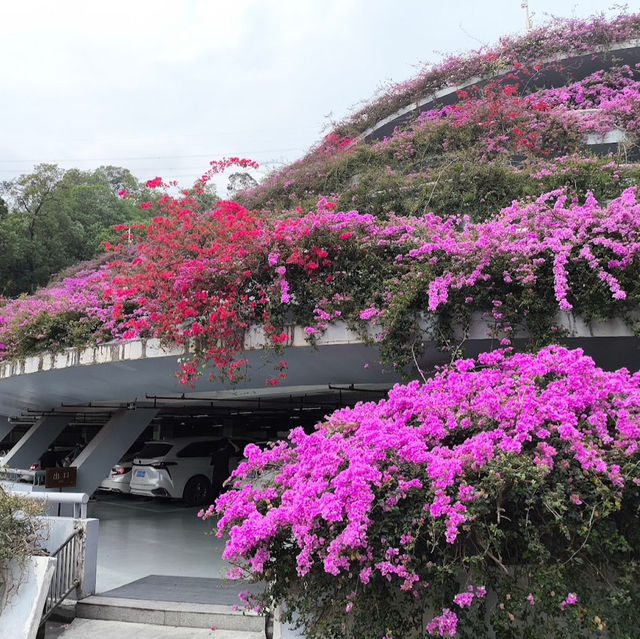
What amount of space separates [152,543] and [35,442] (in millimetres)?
6327

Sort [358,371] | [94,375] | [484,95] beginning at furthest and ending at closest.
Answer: [484,95], [94,375], [358,371]

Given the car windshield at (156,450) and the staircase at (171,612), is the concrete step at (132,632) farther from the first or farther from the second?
the car windshield at (156,450)

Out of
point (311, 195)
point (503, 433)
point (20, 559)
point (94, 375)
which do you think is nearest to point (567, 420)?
point (503, 433)

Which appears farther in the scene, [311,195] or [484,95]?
[484,95]

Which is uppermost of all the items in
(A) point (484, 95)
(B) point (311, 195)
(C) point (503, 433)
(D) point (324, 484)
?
(A) point (484, 95)

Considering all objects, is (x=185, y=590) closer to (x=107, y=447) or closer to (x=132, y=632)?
(x=132, y=632)

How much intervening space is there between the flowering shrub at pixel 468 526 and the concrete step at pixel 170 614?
1469 mm

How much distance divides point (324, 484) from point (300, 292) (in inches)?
107

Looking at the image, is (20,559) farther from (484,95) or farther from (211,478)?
(484,95)

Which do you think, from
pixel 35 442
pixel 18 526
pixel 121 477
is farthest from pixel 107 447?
pixel 18 526

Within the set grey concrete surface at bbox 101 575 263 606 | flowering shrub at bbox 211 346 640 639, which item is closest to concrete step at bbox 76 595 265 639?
grey concrete surface at bbox 101 575 263 606

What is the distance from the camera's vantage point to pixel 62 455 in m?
18.0

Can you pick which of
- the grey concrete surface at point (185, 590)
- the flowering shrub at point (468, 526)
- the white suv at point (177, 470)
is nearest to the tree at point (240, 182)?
the white suv at point (177, 470)

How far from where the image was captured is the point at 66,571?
5605 millimetres
